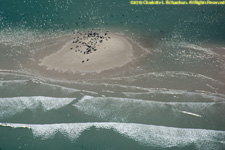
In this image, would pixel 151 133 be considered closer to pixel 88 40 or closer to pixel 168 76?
pixel 168 76

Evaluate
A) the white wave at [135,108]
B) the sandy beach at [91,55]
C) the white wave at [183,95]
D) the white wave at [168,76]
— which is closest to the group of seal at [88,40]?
the sandy beach at [91,55]

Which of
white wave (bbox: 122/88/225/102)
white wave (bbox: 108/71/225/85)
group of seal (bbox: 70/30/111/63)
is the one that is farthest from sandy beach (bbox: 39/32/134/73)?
white wave (bbox: 122/88/225/102)

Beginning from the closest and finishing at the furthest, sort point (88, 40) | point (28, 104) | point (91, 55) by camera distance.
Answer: point (28, 104)
point (91, 55)
point (88, 40)

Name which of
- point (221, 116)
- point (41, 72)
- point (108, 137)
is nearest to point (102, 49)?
point (41, 72)

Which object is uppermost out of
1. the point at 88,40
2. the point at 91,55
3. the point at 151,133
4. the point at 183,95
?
the point at 88,40

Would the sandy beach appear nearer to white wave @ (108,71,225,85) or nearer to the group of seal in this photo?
the group of seal

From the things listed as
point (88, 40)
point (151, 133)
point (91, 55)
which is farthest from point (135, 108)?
point (88, 40)
